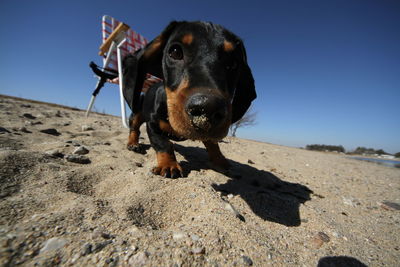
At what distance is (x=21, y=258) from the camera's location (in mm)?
683

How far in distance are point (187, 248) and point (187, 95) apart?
37.8 inches

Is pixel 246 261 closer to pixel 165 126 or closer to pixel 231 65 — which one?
pixel 231 65

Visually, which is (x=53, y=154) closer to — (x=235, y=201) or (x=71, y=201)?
(x=71, y=201)

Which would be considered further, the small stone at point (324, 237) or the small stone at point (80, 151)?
the small stone at point (80, 151)

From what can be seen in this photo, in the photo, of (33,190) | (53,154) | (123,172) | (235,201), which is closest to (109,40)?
(53,154)

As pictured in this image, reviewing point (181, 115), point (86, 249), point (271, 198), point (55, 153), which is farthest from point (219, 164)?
point (86, 249)

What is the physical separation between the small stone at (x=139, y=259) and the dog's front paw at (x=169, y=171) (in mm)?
1144

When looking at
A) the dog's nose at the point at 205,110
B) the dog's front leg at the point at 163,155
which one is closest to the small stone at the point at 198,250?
the dog's nose at the point at 205,110

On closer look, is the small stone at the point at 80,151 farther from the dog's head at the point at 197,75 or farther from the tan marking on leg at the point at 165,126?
the tan marking on leg at the point at 165,126

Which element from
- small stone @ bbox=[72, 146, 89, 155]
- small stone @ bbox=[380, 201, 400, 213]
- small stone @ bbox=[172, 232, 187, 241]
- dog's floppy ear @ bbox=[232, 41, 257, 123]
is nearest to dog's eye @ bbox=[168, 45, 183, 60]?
dog's floppy ear @ bbox=[232, 41, 257, 123]

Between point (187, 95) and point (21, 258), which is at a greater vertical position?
point (187, 95)

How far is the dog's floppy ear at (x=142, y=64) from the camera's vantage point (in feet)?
7.54

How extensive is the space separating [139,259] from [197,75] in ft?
4.32

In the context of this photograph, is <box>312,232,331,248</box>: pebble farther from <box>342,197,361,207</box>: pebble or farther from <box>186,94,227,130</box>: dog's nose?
<box>342,197,361,207</box>: pebble
